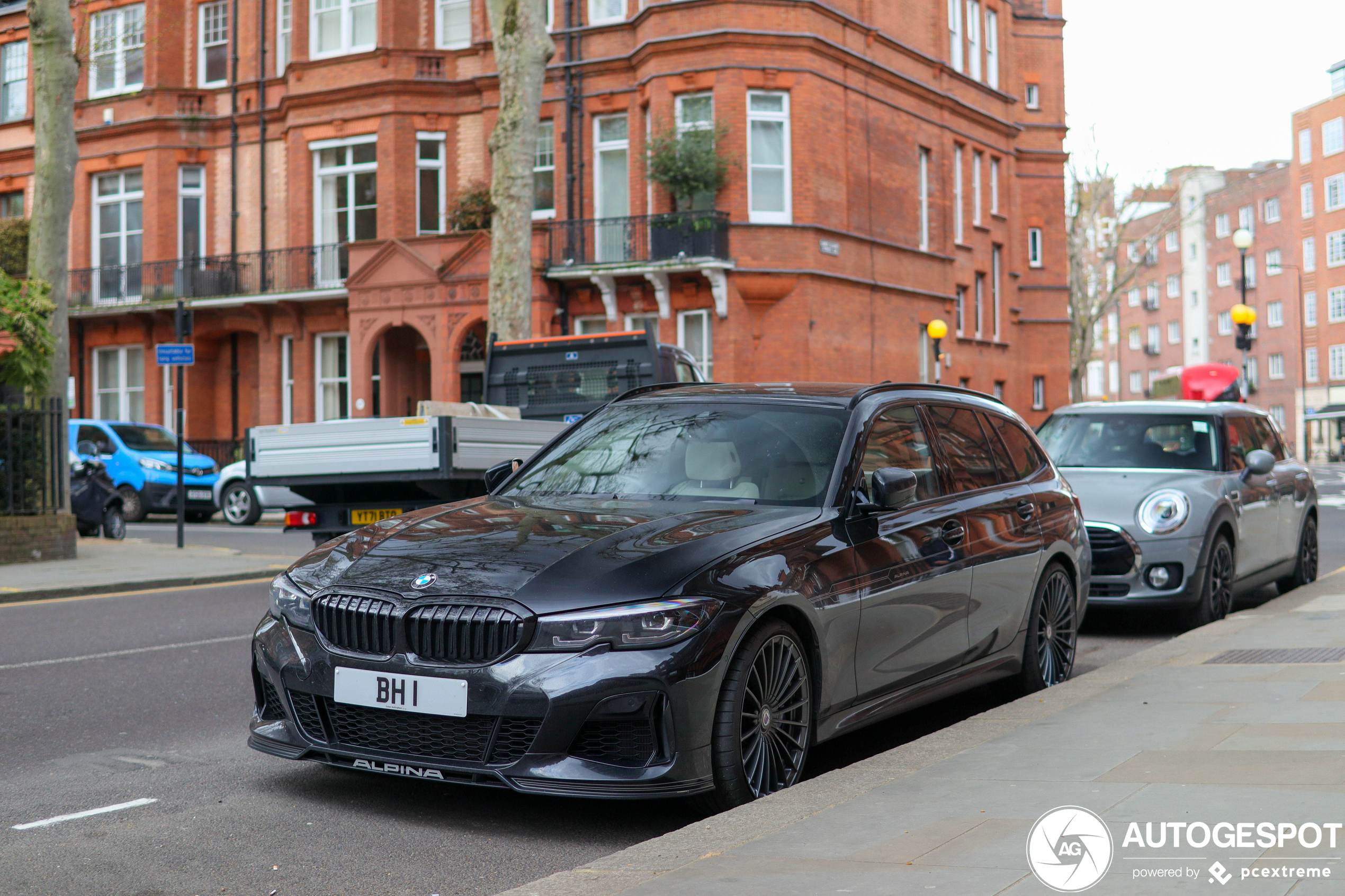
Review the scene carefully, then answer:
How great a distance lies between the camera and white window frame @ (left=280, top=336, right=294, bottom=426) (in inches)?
1277

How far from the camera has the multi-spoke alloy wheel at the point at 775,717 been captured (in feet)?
15.7

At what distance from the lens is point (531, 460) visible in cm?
638

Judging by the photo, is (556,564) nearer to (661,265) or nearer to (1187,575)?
(1187,575)

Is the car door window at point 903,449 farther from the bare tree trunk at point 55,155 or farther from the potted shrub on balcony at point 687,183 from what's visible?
the potted shrub on balcony at point 687,183

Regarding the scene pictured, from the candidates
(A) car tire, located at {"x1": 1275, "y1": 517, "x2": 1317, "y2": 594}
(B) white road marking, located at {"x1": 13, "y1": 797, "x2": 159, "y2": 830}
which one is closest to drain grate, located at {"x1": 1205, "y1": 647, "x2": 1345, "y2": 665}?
(A) car tire, located at {"x1": 1275, "y1": 517, "x2": 1317, "y2": 594}

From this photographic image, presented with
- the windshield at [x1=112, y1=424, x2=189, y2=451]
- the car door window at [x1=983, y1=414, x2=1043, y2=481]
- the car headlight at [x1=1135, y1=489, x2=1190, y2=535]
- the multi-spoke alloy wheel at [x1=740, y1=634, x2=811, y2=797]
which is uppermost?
the windshield at [x1=112, y1=424, x2=189, y2=451]

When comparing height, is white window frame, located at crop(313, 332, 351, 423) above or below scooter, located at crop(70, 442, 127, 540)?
above

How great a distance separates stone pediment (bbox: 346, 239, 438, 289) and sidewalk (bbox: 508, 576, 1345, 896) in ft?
78.4

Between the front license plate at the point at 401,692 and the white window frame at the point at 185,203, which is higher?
the white window frame at the point at 185,203

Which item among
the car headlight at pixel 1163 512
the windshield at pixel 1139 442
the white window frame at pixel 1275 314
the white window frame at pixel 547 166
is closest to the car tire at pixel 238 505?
the white window frame at pixel 547 166

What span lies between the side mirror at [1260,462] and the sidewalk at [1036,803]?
13.0ft

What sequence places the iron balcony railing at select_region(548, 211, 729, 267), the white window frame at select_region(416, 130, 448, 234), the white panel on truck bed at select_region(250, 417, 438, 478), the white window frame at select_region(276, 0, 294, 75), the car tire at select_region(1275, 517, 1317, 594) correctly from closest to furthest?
the car tire at select_region(1275, 517, 1317, 594), the white panel on truck bed at select_region(250, 417, 438, 478), the iron balcony railing at select_region(548, 211, 729, 267), the white window frame at select_region(416, 130, 448, 234), the white window frame at select_region(276, 0, 294, 75)

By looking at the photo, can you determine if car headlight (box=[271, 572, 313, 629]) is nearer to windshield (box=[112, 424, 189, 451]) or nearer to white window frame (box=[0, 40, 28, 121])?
windshield (box=[112, 424, 189, 451])

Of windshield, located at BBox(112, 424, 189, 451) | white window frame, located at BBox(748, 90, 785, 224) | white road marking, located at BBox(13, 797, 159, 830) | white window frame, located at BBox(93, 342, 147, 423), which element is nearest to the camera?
white road marking, located at BBox(13, 797, 159, 830)
